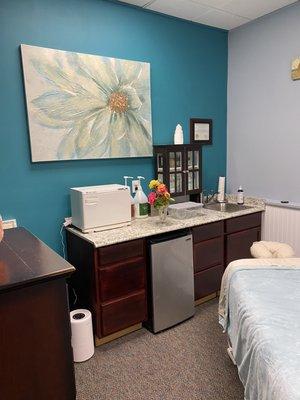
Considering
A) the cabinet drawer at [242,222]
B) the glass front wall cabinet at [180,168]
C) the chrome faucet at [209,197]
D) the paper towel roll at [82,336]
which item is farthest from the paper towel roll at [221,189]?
the paper towel roll at [82,336]

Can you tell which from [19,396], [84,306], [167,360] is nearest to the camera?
[19,396]

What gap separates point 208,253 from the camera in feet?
9.06

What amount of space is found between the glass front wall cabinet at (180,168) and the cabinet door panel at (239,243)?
61 cm

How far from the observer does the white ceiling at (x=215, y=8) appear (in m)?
2.66

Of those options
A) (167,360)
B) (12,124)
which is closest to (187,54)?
(12,124)

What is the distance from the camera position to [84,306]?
2.36 m

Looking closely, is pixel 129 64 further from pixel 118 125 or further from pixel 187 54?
pixel 187 54

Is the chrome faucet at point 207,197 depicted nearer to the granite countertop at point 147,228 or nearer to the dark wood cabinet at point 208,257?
the granite countertop at point 147,228

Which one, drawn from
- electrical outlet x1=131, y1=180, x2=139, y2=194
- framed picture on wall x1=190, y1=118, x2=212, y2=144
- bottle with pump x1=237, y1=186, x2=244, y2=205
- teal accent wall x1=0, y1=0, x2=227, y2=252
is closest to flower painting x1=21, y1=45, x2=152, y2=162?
Answer: teal accent wall x1=0, y1=0, x2=227, y2=252

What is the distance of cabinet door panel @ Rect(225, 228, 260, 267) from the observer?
2.92m

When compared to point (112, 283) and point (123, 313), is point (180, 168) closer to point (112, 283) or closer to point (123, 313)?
point (112, 283)

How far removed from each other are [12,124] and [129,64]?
115 cm

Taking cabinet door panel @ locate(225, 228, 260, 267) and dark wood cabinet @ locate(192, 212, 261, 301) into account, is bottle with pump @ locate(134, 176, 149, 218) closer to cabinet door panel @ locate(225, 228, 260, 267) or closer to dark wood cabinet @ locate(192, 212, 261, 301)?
dark wood cabinet @ locate(192, 212, 261, 301)

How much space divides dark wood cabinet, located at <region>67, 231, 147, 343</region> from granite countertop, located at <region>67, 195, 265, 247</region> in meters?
0.04
